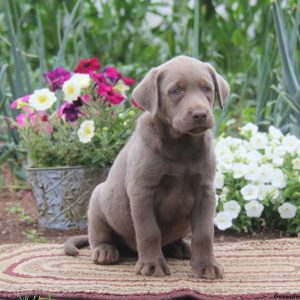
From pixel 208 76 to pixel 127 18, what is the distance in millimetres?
5140

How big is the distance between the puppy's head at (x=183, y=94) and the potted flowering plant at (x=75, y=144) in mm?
1338

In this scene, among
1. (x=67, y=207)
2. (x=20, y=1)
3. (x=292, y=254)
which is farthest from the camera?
(x=20, y=1)

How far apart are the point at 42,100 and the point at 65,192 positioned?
63 cm

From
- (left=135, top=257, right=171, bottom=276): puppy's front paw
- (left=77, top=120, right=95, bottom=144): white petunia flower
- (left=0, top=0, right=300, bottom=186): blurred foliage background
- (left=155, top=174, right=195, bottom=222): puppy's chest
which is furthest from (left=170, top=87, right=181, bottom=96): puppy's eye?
(left=0, top=0, right=300, bottom=186): blurred foliage background

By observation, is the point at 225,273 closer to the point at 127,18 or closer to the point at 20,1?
the point at 127,18

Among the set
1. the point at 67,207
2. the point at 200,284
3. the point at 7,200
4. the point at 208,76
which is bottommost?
the point at 7,200

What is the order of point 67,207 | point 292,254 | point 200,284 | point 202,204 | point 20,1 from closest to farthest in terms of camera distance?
point 200,284 < point 202,204 < point 292,254 < point 67,207 < point 20,1

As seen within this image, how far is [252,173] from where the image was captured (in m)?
4.88

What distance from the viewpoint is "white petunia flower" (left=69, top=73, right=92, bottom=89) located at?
490 centimetres

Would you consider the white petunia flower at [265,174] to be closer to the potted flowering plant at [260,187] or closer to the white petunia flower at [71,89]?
the potted flowering plant at [260,187]

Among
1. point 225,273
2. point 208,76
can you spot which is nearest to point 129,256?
point 225,273

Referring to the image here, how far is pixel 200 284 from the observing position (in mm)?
3455

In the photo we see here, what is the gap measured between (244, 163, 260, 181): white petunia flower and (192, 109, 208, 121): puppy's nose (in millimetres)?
1587

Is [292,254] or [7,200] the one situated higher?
[292,254]
